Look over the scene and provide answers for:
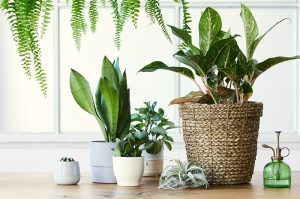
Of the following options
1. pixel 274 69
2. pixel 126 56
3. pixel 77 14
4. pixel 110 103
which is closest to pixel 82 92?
pixel 110 103

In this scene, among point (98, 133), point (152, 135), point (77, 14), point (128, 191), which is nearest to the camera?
point (77, 14)

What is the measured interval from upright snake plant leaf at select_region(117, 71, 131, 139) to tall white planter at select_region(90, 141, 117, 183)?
0.07 meters

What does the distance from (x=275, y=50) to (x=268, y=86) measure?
0.22 meters

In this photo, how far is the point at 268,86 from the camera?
3918 millimetres

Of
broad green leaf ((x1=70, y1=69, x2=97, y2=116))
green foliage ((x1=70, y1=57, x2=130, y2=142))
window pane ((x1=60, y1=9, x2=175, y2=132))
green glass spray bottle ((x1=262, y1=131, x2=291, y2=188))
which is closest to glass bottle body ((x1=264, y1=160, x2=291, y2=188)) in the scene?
green glass spray bottle ((x1=262, y1=131, x2=291, y2=188))

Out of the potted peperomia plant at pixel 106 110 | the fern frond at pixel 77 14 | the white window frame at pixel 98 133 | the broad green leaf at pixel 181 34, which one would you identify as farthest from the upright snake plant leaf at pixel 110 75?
the white window frame at pixel 98 133

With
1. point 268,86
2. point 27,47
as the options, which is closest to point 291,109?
point 268,86

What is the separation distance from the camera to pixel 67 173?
1.99 metres

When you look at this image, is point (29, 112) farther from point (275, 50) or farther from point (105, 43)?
point (275, 50)

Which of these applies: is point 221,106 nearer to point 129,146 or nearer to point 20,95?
point 129,146

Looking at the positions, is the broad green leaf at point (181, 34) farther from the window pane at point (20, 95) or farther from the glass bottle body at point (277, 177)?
the window pane at point (20, 95)

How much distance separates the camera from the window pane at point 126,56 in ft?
12.5

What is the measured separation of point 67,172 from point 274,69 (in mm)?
2214

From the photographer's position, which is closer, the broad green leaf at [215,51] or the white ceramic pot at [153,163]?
the broad green leaf at [215,51]
